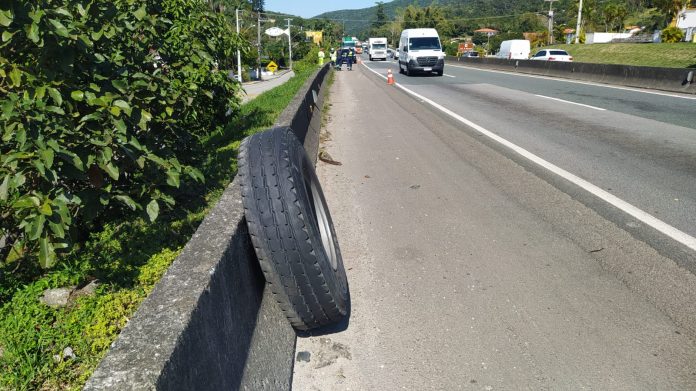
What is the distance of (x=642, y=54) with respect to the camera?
3738 centimetres

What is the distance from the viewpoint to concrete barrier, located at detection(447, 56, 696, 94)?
16703 millimetres

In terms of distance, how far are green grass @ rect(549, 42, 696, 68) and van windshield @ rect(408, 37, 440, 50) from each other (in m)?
13.6

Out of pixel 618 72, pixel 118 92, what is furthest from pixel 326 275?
pixel 618 72

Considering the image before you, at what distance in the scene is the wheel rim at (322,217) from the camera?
3.45m

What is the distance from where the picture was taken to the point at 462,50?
89562 millimetres

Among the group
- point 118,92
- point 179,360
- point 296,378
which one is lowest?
point 296,378

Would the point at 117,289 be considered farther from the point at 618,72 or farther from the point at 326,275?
the point at 618,72

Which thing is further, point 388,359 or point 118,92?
point 118,92

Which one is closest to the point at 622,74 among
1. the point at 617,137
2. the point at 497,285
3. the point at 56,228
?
the point at 617,137

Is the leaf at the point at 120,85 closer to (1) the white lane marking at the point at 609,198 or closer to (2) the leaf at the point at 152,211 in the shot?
(2) the leaf at the point at 152,211

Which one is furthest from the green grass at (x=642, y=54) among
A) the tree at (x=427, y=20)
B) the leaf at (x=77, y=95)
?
the tree at (x=427, y=20)

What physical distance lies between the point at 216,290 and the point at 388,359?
4.08ft

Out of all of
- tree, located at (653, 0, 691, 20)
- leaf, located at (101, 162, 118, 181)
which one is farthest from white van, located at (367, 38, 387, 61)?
leaf, located at (101, 162, 118, 181)

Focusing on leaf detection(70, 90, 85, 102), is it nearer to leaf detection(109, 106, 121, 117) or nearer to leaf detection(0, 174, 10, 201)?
leaf detection(109, 106, 121, 117)
